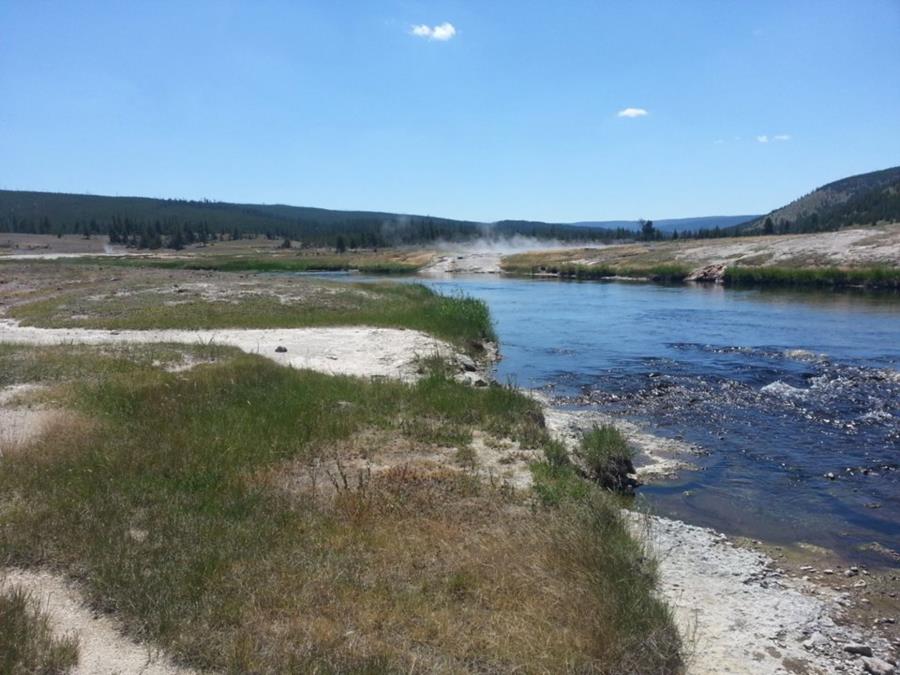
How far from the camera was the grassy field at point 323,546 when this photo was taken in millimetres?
5188

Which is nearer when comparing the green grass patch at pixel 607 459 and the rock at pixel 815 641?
the rock at pixel 815 641

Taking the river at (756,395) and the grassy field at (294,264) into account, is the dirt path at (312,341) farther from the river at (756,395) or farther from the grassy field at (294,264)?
the grassy field at (294,264)

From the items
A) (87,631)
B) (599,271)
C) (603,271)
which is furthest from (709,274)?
(87,631)

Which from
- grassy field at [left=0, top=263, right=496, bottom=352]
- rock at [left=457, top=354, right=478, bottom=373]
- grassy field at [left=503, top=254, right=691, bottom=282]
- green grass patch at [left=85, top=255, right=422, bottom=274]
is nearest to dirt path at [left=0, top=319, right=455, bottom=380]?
rock at [left=457, top=354, right=478, bottom=373]

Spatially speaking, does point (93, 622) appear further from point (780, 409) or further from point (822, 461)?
point (780, 409)

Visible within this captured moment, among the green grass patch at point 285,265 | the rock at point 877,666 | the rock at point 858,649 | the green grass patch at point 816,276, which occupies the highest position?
the green grass patch at point 816,276

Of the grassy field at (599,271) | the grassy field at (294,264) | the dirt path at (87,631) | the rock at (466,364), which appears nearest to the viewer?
the dirt path at (87,631)

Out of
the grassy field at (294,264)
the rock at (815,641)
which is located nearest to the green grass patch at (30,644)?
the rock at (815,641)

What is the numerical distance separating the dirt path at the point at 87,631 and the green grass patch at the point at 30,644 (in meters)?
0.10

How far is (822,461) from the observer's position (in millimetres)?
12227

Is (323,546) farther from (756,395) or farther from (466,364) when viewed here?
(756,395)

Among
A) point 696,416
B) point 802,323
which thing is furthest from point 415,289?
point 696,416

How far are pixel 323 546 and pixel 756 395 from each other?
1411cm

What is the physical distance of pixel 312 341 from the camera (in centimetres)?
2105
